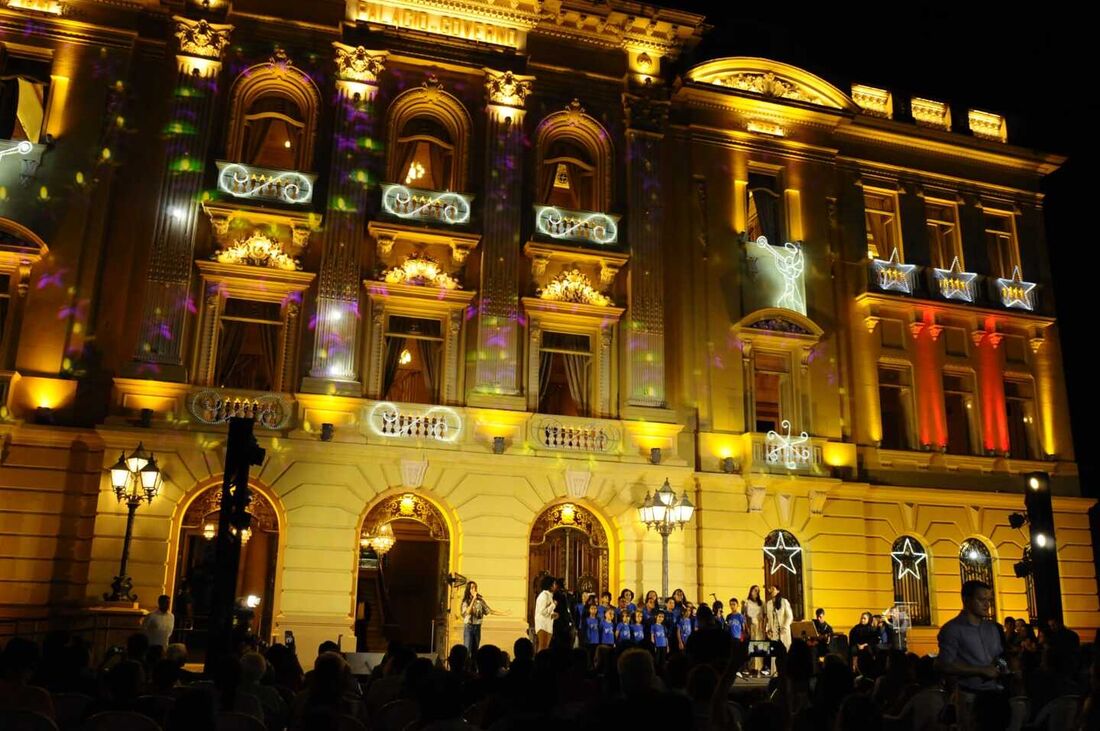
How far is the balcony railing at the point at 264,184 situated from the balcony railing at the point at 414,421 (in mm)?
5221

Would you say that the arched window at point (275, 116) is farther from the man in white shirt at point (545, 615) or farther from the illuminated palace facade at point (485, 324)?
the man in white shirt at point (545, 615)

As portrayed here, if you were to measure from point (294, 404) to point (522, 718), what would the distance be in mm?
17684

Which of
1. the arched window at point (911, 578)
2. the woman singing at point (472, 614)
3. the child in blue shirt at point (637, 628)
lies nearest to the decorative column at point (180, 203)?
the woman singing at point (472, 614)

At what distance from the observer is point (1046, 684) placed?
8.60 meters

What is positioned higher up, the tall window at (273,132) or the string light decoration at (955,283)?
the tall window at (273,132)

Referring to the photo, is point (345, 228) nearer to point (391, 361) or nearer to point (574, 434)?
point (391, 361)

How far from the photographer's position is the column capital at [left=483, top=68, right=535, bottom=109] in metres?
23.7

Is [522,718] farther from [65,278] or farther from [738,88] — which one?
[738,88]

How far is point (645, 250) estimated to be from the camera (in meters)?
23.8

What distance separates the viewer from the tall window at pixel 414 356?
72.3ft

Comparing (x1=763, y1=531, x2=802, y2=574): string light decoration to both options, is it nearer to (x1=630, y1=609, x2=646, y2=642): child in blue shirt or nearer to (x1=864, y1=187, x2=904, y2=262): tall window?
(x1=630, y1=609, x2=646, y2=642): child in blue shirt

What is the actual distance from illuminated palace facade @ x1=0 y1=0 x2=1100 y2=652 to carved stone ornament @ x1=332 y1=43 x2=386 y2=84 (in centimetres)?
11

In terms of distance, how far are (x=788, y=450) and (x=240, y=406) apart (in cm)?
1301

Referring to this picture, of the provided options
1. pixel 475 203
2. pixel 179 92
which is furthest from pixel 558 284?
pixel 179 92
